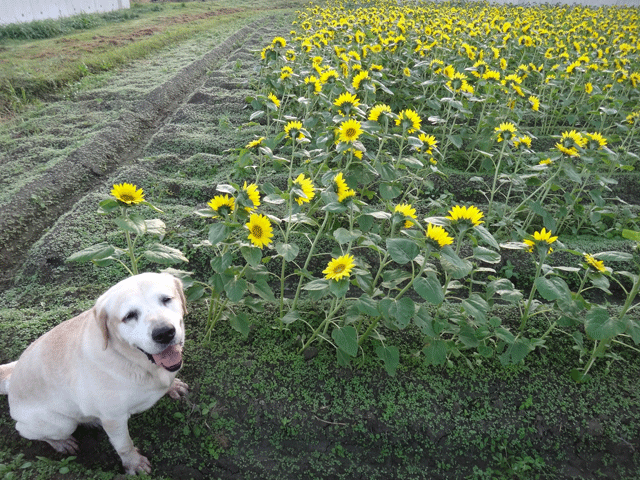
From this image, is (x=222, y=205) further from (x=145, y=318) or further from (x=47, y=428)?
(x=47, y=428)

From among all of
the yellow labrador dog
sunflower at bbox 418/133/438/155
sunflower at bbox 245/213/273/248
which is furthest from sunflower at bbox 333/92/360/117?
the yellow labrador dog

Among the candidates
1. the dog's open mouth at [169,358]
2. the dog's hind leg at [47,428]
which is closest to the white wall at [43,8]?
the dog's hind leg at [47,428]

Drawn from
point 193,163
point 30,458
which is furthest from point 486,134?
point 30,458

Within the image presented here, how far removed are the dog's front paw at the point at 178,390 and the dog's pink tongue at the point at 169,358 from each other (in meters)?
0.63

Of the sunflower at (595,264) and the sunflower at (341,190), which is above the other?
the sunflower at (341,190)

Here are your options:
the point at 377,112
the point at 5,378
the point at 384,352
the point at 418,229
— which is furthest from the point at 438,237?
the point at 5,378

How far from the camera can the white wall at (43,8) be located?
11.1 metres

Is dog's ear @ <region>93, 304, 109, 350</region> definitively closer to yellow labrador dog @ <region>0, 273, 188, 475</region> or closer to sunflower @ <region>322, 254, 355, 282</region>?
yellow labrador dog @ <region>0, 273, 188, 475</region>

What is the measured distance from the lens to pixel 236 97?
23.6 feet

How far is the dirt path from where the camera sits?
4.06 metres

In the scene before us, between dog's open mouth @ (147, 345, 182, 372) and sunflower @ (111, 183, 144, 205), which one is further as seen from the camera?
sunflower @ (111, 183, 144, 205)

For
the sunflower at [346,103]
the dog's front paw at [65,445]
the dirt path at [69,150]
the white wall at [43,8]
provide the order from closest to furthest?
the dog's front paw at [65,445] → the sunflower at [346,103] → the dirt path at [69,150] → the white wall at [43,8]

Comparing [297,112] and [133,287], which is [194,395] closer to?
[133,287]

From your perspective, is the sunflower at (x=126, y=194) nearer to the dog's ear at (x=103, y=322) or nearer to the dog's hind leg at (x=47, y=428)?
the dog's ear at (x=103, y=322)
